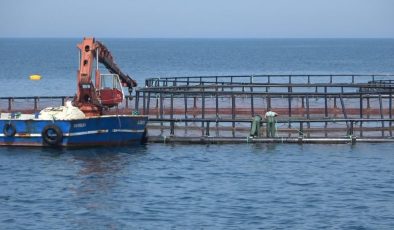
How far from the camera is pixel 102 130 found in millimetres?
43188

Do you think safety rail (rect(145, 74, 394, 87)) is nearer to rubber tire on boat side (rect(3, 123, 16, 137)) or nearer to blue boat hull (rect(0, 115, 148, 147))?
blue boat hull (rect(0, 115, 148, 147))

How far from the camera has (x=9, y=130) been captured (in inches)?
1688

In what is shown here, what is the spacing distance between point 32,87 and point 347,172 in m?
64.5

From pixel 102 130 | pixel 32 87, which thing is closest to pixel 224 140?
pixel 102 130

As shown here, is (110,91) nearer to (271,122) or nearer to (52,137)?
(52,137)

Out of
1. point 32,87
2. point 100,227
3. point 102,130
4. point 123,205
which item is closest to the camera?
point 100,227

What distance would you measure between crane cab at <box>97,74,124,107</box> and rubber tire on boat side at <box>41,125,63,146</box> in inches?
118

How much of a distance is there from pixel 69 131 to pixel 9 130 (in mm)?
2762

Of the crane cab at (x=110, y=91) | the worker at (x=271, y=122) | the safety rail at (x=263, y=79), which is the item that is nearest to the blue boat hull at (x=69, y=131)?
the crane cab at (x=110, y=91)

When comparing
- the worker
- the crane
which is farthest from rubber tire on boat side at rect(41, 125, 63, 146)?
the worker

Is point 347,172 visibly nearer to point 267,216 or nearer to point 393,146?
point 393,146

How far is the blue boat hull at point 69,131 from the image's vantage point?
4228 cm

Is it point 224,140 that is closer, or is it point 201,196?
point 201,196

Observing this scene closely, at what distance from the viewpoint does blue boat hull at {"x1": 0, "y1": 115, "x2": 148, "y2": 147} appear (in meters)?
42.3
